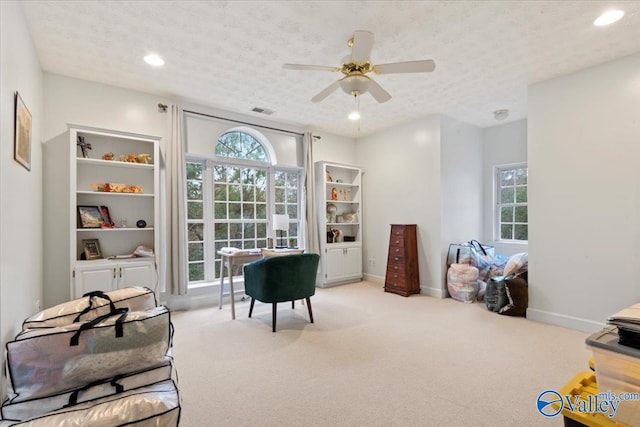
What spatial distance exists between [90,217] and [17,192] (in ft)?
4.00

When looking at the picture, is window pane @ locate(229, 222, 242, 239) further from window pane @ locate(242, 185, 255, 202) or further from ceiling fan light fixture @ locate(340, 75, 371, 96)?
ceiling fan light fixture @ locate(340, 75, 371, 96)

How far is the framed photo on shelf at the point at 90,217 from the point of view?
10.7ft

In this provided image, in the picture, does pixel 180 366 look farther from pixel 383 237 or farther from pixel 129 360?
pixel 383 237

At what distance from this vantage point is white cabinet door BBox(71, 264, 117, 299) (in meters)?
3.04

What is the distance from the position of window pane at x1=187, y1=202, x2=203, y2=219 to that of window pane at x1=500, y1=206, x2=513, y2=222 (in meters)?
4.94

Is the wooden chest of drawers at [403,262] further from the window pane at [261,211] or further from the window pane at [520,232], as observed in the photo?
the window pane at [261,211]

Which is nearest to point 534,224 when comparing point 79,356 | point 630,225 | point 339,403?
point 630,225

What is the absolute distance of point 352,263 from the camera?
5.52 meters

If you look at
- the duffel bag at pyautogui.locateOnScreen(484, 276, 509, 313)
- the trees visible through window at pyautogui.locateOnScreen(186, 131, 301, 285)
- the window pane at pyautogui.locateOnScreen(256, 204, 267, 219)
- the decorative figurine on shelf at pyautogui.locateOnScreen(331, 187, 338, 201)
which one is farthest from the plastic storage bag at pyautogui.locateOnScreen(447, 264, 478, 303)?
the window pane at pyautogui.locateOnScreen(256, 204, 267, 219)

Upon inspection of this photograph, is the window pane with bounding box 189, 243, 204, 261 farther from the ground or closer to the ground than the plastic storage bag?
farther from the ground

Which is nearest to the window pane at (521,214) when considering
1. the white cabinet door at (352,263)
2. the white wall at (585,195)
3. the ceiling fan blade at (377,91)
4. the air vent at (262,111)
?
the white wall at (585,195)

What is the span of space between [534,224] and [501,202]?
1896mm

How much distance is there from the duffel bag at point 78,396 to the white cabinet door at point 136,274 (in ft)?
6.85

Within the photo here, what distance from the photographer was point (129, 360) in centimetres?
146
